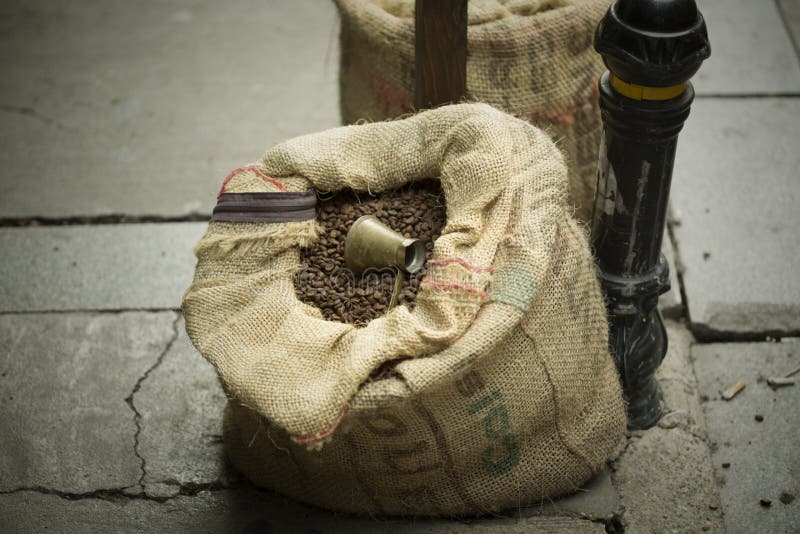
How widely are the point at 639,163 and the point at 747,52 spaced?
6.87ft

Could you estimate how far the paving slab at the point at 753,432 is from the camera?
88.1 inches

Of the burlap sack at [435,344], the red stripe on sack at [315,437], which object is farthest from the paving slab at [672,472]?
the red stripe on sack at [315,437]

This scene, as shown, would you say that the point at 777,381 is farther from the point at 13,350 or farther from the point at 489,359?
the point at 13,350

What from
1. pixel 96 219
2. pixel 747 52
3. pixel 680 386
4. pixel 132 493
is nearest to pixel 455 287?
pixel 680 386

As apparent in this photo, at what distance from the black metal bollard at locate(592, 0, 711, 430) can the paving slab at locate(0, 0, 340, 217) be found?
164cm

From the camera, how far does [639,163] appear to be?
2.09 meters

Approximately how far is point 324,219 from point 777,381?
1.36 metres

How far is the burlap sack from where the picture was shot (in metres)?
1.87

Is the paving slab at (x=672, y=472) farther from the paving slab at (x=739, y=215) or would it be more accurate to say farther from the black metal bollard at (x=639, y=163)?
the paving slab at (x=739, y=215)

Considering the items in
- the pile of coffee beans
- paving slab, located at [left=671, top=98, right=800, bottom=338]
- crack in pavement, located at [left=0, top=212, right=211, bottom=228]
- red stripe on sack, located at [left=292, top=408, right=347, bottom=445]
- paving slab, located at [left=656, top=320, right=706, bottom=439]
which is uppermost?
the pile of coffee beans

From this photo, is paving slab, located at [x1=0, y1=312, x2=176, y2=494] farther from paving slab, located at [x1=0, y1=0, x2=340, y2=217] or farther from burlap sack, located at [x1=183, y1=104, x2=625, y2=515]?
paving slab, located at [x1=0, y1=0, x2=340, y2=217]

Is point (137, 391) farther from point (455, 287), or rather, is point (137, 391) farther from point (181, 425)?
point (455, 287)

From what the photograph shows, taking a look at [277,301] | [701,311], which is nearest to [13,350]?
[277,301]

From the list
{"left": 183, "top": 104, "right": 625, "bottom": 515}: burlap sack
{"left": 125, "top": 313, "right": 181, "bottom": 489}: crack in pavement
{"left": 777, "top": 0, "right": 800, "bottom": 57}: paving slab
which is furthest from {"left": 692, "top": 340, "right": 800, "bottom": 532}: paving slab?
{"left": 777, "top": 0, "right": 800, "bottom": 57}: paving slab
